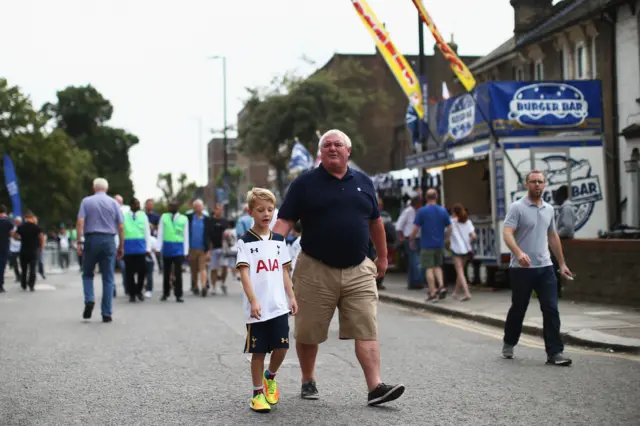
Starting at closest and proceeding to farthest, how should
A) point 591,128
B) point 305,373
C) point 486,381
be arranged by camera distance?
point 305,373, point 486,381, point 591,128

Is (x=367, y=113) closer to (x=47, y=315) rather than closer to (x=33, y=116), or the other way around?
(x=33, y=116)

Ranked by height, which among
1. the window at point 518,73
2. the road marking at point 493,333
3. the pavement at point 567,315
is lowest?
the road marking at point 493,333

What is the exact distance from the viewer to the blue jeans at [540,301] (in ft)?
30.7

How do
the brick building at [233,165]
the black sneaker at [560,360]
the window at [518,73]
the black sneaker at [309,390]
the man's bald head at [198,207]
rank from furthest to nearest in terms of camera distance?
the brick building at [233,165]
the window at [518,73]
the man's bald head at [198,207]
the black sneaker at [560,360]
the black sneaker at [309,390]

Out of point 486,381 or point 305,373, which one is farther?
point 486,381

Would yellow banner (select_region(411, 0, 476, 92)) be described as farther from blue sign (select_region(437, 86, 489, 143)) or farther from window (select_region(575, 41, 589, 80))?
window (select_region(575, 41, 589, 80))

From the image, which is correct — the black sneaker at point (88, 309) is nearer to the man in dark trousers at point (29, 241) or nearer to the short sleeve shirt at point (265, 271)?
the short sleeve shirt at point (265, 271)

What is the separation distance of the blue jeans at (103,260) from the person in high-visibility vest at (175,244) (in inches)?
188

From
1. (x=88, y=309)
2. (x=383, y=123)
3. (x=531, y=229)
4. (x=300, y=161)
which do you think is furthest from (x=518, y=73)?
(x=383, y=123)

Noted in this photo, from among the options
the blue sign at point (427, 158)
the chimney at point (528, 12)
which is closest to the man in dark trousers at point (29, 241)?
the blue sign at point (427, 158)

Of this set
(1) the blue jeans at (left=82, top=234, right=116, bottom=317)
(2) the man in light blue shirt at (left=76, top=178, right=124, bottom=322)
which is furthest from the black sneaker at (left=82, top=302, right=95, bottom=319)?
(1) the blue jeans at (left=82, top=234, right=116, bottom=317)

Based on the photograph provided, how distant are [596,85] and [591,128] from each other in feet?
2.84

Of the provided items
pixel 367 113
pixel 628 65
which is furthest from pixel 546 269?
pixel 367 113

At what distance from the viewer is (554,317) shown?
946cm
